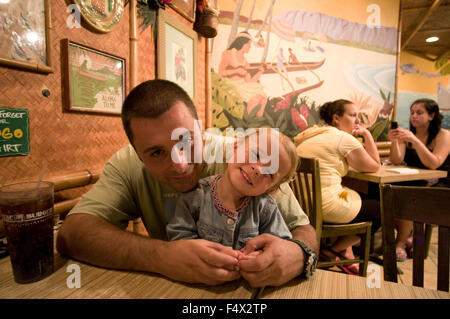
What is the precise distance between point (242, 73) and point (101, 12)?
2.08 metres

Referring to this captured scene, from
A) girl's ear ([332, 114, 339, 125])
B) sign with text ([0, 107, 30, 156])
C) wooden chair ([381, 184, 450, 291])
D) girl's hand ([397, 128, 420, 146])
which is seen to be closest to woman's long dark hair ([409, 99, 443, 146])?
girl's hand ([397, 128, 420, 146])

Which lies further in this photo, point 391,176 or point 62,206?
point 391,176

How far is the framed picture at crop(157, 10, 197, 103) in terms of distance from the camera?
2.36m

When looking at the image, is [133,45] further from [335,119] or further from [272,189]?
[335,119]

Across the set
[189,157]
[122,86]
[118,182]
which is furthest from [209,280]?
[122,86]

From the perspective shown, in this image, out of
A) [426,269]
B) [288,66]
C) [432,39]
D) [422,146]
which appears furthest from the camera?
[432,39]

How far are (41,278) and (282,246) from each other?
728 mm

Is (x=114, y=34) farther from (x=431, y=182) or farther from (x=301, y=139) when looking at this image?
(x=431, y=182)

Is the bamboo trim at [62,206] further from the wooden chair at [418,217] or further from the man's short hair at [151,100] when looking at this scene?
the wooden chair at [418,217]

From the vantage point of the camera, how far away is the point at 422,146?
2939 millimetres

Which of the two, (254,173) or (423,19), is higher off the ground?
(423,19)

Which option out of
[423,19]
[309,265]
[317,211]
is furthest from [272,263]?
[423,19]

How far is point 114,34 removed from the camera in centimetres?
187

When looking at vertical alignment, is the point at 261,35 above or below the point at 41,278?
above
